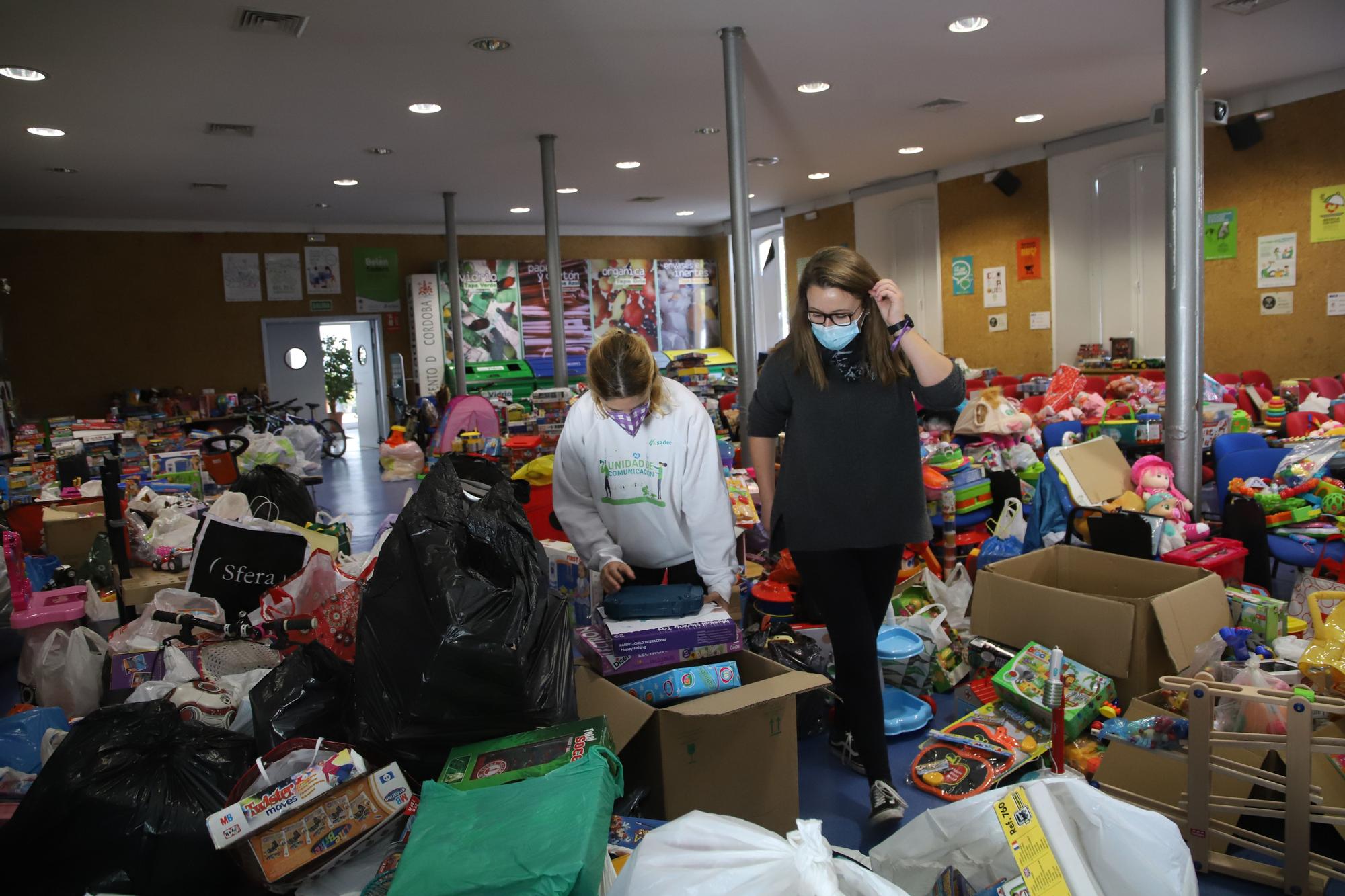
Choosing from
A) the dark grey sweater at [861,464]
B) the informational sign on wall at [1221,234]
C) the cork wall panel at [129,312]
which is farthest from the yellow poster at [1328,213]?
the cork wall panel at [129,312]

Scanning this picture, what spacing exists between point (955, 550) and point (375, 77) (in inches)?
175

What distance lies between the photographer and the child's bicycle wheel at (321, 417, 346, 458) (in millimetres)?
11797

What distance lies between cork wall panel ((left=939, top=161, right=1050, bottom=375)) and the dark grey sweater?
26.1ft

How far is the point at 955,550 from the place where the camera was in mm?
4227

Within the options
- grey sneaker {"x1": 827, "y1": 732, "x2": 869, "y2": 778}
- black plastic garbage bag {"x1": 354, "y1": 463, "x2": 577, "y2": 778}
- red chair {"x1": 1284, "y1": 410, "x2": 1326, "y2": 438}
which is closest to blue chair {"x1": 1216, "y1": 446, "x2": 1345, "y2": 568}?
red chair {"x1": 1284, "y1": 410, "x2": 1326, "y2": 438}

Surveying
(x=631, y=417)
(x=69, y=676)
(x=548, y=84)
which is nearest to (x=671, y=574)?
(x=631, y=417)

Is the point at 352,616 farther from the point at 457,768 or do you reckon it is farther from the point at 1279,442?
the point at 1279,442

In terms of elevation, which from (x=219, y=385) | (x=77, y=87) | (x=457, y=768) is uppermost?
(x=77, y=87)

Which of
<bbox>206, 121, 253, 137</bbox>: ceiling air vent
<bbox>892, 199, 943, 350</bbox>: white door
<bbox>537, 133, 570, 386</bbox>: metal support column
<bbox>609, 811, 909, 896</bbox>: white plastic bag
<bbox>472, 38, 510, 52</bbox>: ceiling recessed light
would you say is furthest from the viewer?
<bbox>892, 199, 943, 350</bbox>: white door

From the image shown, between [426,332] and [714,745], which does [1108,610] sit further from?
[426,332]

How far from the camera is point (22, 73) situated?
5.06 metres

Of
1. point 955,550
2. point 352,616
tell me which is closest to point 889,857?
point 352,616

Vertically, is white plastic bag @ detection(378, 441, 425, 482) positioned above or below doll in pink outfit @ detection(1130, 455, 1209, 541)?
below

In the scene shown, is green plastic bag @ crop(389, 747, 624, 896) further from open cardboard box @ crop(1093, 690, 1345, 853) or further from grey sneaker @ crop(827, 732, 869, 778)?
open cardboard box @ crop(1093, 690, 1345, 853)
